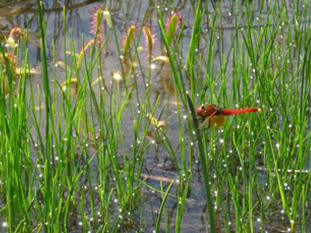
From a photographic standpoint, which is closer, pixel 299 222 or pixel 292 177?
pixel 299 222

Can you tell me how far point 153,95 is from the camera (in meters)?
2.58

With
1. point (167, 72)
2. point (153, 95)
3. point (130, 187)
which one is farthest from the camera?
point (167, 72)

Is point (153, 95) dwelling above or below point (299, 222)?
above

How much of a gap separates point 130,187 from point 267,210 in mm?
393

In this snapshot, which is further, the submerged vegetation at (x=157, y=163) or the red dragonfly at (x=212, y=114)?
the submerged vegetation at (x=157, y=163)

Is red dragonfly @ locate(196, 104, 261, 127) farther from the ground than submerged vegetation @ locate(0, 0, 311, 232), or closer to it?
farther from the ground

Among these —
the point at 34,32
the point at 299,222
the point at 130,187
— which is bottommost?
the point at 299,222

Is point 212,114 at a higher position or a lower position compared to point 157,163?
higher

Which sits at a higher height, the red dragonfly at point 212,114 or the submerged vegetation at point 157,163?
the red dragonfly at point 212,114

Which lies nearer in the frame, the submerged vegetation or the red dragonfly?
the red dragonfly

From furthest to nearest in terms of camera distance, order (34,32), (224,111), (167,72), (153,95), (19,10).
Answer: (19,10), (34,32), (167,72), (153,95), (224,111)

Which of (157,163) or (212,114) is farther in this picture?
(157,163)

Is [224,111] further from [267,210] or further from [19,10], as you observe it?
[19,10]

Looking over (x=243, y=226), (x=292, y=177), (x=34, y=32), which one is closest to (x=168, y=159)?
(x=292, y=177)
